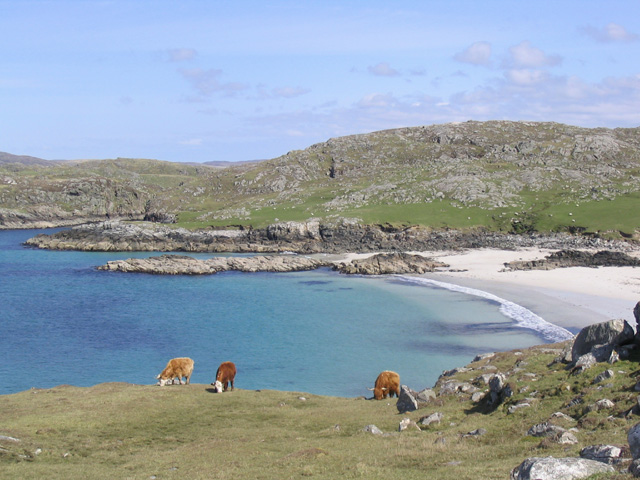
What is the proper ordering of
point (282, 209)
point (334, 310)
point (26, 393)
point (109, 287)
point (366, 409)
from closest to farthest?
1. point (366, 409)
2. point (26, 393)
3. point (334, 310)
4. point (109, 287)
5. point (282, 209)

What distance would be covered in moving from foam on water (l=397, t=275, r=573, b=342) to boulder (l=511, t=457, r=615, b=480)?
133 feet

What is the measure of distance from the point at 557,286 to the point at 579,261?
1892cm

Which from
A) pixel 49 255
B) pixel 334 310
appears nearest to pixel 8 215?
pixel 49 255

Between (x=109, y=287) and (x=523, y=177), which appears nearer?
(x=109, y=287)

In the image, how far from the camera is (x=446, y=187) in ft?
494

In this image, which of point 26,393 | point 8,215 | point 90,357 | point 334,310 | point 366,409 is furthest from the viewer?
point 8,215

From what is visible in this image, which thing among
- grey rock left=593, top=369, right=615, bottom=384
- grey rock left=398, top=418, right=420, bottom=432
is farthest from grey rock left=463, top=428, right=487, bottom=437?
grey rock left=593, top=369, right=615, bottom=384

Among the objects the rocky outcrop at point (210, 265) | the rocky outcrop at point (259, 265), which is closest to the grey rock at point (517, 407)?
the rocky outcrop at point (259, 265)

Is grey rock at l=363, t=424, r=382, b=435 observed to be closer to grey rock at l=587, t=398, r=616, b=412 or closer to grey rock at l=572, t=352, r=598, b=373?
grey rock at l=587, t=398, r=616, b=412

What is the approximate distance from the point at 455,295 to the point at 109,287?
54836mm

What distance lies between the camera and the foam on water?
169 ft

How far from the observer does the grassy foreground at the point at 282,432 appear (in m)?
16.9

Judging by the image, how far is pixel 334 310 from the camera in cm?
7044

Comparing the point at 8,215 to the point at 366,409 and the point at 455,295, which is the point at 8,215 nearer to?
the point at 455,295
